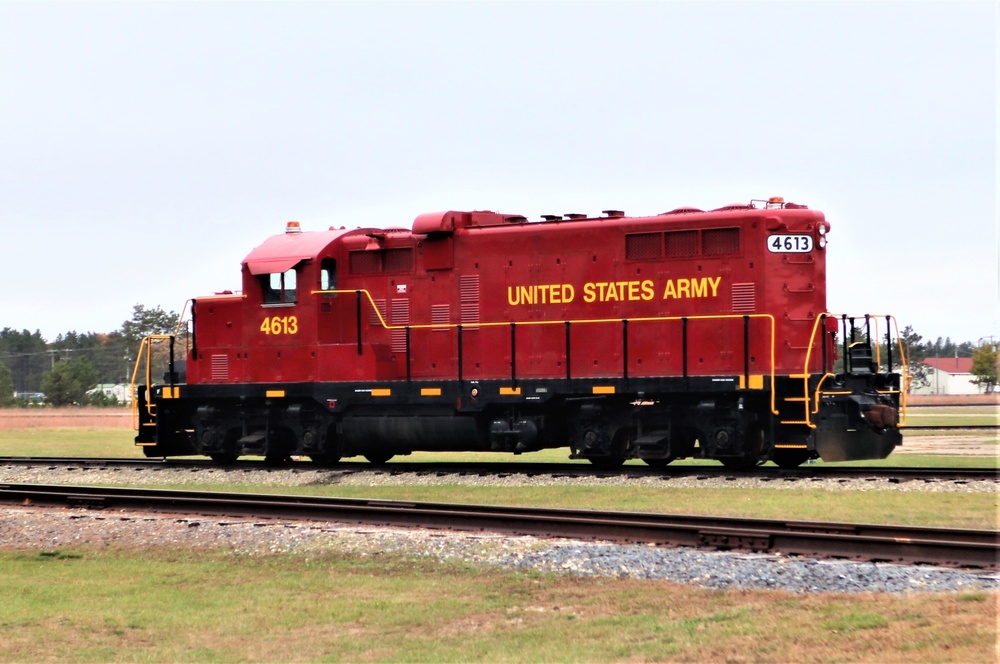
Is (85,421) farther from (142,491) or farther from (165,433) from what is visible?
(142,491)

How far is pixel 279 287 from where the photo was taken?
20.9 metres

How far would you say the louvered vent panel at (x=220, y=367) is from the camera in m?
21.6

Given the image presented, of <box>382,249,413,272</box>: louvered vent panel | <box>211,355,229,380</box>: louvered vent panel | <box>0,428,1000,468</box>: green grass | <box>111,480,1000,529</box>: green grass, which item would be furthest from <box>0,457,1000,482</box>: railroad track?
<box>382,249,413,272</box>: louvered vent panel

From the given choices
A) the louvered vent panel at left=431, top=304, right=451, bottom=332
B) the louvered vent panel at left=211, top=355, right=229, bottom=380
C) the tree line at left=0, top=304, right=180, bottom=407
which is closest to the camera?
the louvered vent panel at left=431, top=304, right=451, bottom=332

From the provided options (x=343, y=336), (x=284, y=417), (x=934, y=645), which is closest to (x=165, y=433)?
(x=284, y=417)

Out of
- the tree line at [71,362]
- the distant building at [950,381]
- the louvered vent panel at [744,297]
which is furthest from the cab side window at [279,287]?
the distant building at [950,381]

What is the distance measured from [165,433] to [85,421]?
31387 millimetres

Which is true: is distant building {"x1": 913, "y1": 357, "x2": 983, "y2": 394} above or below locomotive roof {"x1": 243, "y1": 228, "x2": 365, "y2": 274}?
below

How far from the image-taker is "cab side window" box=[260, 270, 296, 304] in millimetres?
20781

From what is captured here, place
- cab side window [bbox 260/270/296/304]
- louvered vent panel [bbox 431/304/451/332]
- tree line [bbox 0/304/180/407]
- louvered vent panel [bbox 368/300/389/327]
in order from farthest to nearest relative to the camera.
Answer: tree line [bbox 0/304/180/407]
cab side window [bbox 260/270/296/304]
louvered vent panel [bbox 368/300/389/327]
louvered vent panel [bbox 431/304/451/332]

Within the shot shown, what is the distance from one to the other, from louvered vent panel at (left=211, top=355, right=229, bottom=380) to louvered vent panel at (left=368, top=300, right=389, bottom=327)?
9.60ft

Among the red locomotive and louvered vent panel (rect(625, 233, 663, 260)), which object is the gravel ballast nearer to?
the red locomotive

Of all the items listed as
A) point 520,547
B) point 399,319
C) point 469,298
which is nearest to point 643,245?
point 469,298

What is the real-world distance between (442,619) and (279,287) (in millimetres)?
13046
